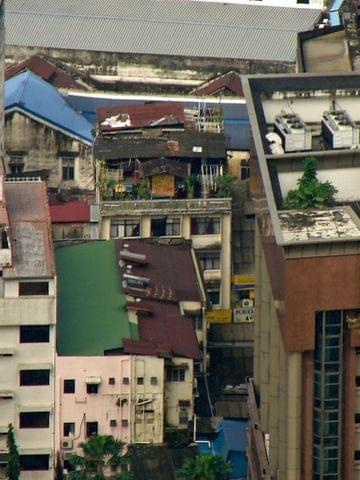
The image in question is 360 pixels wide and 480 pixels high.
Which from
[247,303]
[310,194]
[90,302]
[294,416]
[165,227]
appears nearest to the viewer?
[294,416]

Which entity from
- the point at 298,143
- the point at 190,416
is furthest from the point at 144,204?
the point at 298,143

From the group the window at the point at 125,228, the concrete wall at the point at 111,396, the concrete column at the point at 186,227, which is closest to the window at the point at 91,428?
the concrete wall at the point at 111,396

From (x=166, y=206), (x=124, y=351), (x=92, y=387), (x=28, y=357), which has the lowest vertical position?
(x=92, y=387)

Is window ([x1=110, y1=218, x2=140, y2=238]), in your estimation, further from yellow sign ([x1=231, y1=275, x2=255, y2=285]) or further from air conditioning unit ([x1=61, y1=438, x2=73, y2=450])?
air conditioning unit ([x1=61, y1=438, x2=73, y2=450])

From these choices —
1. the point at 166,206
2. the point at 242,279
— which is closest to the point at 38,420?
the point at 166,206

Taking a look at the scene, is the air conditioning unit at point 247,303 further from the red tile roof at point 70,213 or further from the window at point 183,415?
the window at point 183,415

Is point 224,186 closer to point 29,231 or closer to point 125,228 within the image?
point 125,228
